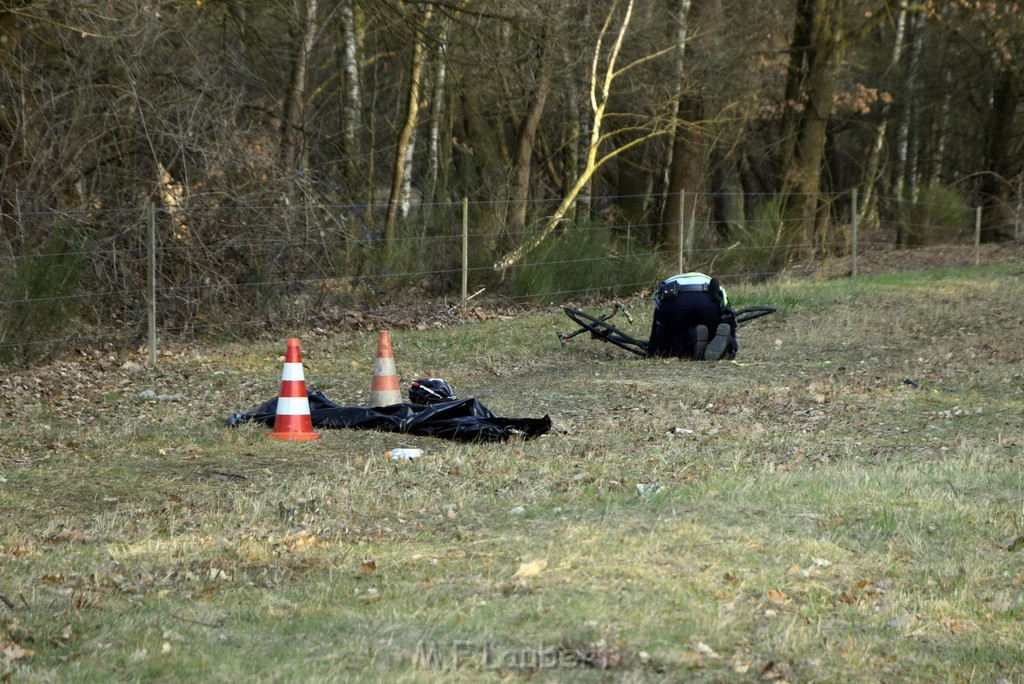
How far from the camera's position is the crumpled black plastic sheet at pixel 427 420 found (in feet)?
29.6

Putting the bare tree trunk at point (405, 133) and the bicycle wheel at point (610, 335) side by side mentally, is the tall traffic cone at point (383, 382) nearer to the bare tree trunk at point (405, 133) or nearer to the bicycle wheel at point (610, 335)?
the bicycle wheel at point (610, 335)

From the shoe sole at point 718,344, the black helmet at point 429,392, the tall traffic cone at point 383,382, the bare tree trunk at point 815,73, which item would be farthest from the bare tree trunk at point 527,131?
the tall traffic cone at point 383,382

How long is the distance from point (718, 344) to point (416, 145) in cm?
1371

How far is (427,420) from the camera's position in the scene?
364 inches

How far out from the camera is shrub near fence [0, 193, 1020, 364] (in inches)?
509

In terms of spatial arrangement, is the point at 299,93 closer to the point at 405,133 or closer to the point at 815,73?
the point at 405,133

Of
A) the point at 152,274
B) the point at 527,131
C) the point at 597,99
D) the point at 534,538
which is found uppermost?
the point at 597,99

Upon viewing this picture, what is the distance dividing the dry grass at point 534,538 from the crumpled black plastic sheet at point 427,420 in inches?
7.2

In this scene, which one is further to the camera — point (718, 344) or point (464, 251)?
point (464, 251)

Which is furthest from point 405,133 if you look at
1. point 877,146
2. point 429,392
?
point 877,146

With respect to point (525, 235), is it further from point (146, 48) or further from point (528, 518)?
point (528, 518)

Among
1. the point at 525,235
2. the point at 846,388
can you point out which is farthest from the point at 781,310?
the point at 846,388

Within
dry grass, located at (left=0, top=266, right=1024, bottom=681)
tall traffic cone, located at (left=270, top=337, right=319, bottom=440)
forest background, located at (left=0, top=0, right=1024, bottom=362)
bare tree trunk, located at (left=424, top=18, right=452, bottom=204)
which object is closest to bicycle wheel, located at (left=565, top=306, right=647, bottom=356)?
dry grass, located at (left=0, top=266, right=1024, bottom=681)

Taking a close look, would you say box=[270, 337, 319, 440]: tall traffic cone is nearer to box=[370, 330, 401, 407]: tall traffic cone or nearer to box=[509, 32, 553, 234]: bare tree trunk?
box=[370, 330, 401, 407]: tall traffic cone
